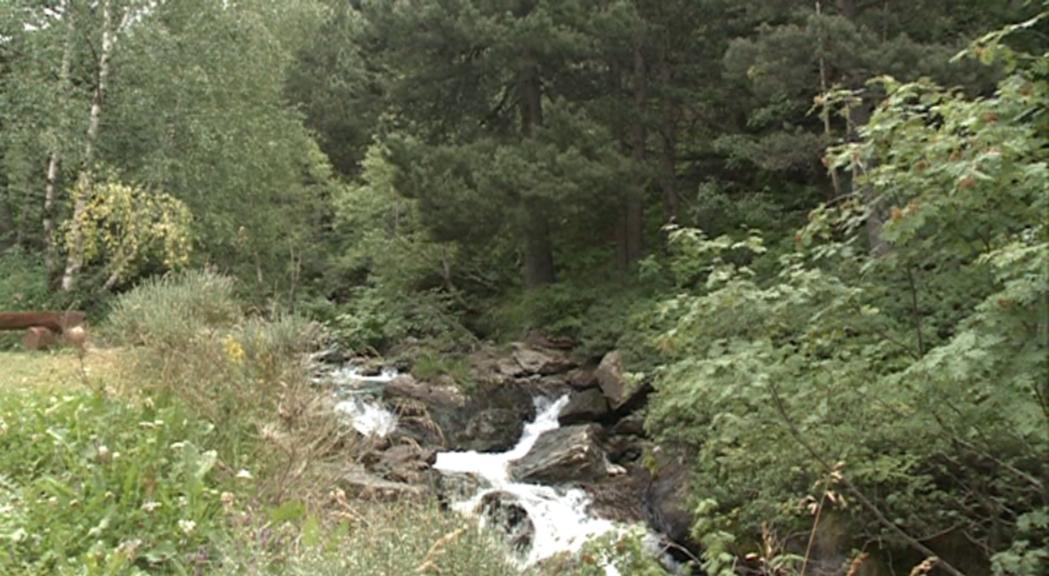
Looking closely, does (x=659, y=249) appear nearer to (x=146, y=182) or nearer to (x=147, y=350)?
(x=146, y=182)

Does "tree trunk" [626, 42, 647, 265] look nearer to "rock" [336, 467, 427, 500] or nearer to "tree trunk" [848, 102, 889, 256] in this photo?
"tree trunk" [848, 102, 889, 256]

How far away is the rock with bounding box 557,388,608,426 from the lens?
33.2ft

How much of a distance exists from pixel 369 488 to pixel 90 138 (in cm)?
1045

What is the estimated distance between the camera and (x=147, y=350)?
5270 millimetres

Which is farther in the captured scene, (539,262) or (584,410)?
(539,262)

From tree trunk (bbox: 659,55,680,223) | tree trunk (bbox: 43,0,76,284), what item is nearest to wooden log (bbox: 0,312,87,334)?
tree trunk (bbox: 43,0,76,284)

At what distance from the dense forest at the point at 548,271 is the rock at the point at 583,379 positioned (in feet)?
0.43

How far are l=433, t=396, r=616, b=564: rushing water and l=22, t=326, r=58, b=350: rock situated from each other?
501cm

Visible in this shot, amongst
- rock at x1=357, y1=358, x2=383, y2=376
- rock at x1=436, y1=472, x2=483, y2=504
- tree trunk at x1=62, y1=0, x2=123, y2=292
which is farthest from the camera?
tree trunk at x1=62, y1=0, x2=123, y2=292

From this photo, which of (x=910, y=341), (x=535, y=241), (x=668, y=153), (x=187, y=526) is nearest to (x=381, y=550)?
(x=187, y=526)

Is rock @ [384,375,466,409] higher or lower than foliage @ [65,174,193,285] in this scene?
lower

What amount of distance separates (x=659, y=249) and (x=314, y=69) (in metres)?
13.7

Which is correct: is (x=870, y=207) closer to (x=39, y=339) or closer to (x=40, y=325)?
(x=39, y=339)

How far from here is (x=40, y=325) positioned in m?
9.88
